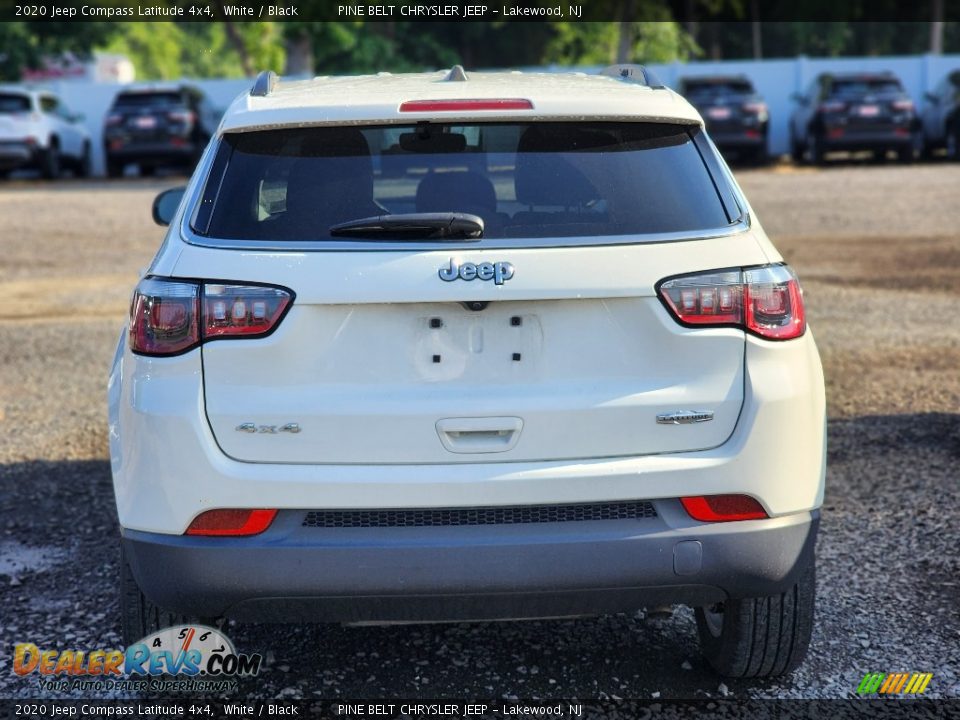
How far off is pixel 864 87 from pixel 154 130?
14.1 meters

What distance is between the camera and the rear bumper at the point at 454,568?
3.03 metres

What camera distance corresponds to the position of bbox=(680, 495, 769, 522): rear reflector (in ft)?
10.2

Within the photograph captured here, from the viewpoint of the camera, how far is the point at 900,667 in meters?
3.79

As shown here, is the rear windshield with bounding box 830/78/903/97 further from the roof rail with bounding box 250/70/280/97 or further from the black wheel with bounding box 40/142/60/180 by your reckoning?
the roof rail with bounding box 250/70/280/97

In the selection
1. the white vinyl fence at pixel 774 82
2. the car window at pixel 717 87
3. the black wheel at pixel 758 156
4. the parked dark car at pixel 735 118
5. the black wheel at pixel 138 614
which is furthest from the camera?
the white vinyl fence at pixel 774 82

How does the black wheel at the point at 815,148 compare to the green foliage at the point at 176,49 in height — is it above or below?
below

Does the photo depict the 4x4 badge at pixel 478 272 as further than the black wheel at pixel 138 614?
No

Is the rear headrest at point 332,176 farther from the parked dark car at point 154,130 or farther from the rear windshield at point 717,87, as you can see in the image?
the rear windshield at point 717,87

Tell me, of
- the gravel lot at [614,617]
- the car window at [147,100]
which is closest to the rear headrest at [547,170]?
the gravel lot at [614,617]

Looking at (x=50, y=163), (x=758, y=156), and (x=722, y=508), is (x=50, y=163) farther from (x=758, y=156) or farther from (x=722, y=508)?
(x=722, y=508)

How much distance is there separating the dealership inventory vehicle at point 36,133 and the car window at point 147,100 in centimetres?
154

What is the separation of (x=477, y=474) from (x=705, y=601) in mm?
694

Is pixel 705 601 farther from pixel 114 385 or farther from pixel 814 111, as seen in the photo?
pixel 814 111

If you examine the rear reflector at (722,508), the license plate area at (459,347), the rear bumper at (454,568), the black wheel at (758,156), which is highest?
the license plate area at (459,347)
